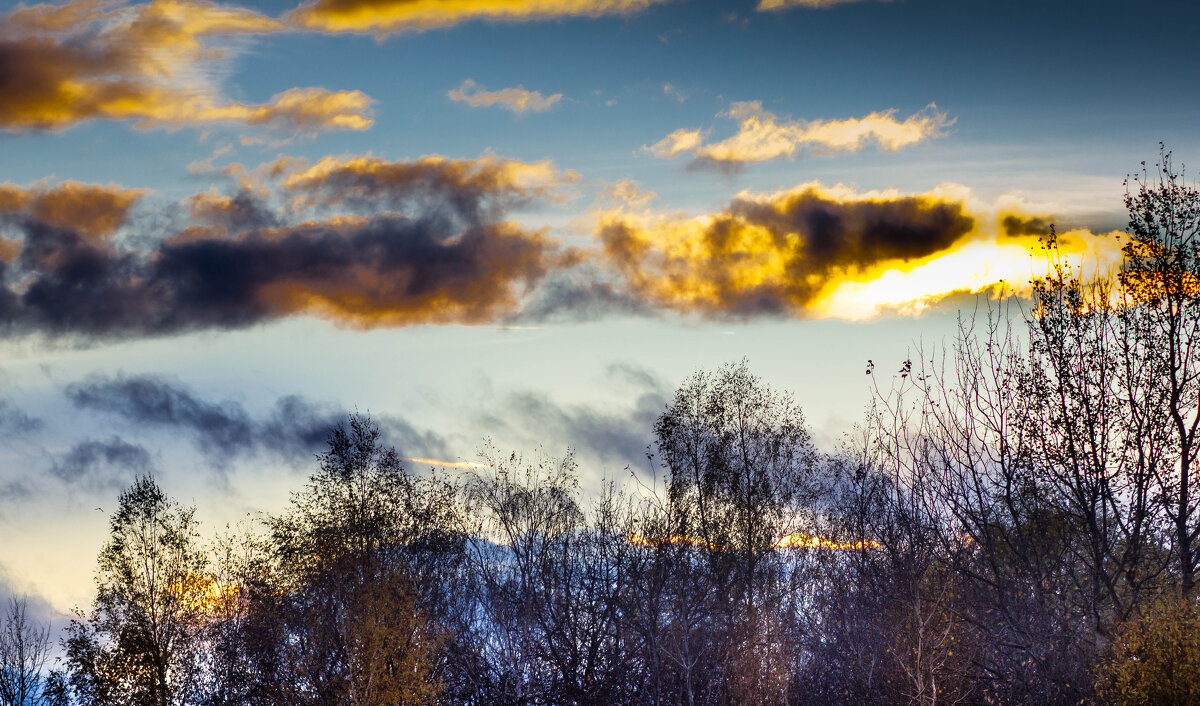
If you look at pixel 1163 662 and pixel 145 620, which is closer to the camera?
pixel 1163 662

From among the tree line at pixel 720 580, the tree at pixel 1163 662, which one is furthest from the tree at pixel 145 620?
the tree at pixel 1163 662

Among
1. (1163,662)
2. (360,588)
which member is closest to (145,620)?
(360,588)

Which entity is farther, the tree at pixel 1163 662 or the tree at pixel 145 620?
the tree at pixel 145 620

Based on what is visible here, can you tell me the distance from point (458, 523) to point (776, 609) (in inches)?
795

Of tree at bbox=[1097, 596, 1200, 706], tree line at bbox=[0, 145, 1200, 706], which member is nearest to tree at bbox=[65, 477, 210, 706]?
tree line at bbox=[0, 145, 1200, 706]

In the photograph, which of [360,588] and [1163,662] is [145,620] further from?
[1163,662]

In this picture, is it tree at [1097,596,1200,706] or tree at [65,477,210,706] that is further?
tree at [65,477,210,706]

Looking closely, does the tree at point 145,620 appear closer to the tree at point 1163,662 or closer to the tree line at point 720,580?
the tree line at point 720,580

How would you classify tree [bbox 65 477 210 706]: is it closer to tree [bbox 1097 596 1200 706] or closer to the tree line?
the tree line

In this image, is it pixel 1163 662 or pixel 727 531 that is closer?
pixel 1163 662

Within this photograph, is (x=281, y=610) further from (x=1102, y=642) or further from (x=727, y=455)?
(x=1102, y=642)

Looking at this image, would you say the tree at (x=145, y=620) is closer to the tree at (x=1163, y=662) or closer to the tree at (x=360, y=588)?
the tree at (x=360, y=588)

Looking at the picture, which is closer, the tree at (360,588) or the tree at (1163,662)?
the tree at (1163,662)

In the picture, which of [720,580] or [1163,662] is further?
[720,580]
